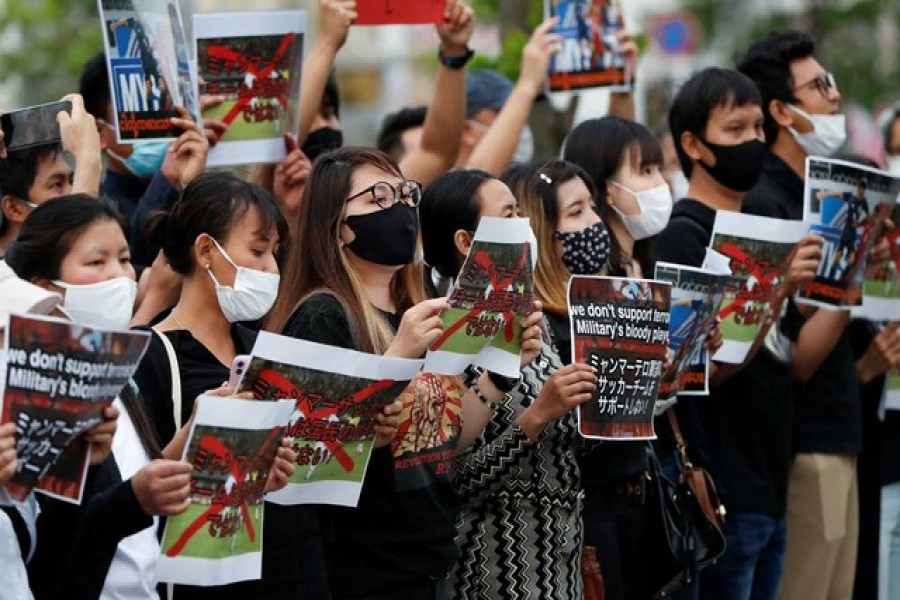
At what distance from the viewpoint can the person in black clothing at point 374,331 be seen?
4.85m

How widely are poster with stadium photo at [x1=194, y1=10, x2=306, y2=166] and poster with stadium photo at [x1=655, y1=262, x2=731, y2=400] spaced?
1.44m

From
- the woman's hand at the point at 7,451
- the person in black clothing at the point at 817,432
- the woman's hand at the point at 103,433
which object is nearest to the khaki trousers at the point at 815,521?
the person in black clothing at the point at 817,432

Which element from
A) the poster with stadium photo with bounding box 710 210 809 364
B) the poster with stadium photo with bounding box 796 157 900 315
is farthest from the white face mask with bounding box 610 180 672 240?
the poster with stadium photo with bounding box 796 157 900 315

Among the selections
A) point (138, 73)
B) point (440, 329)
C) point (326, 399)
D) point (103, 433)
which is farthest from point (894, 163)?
point (103, 433)

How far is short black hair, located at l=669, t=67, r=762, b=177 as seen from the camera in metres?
6.81

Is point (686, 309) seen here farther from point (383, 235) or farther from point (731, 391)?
point (383, 235)

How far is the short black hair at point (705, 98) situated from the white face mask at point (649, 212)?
0.57 m

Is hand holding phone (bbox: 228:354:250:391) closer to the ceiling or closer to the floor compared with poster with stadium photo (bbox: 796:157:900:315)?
closer to the ceiling

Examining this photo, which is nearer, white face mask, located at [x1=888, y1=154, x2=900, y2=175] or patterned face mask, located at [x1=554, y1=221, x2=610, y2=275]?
patterned face mask, located at [x1=554, y1=221, x2=610, y2=275]

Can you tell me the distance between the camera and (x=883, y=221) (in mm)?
6770

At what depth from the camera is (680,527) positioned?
602 centimetres

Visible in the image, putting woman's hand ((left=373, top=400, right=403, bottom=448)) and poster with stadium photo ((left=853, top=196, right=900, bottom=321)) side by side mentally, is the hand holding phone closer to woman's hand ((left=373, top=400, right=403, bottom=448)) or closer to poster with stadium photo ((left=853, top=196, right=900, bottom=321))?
woman's hand ((left=373, top=400, right=403, bottom=448))

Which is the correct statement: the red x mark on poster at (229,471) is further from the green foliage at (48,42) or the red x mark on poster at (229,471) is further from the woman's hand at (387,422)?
the green foliage at (48,42)

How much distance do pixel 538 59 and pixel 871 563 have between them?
8.80 feet
